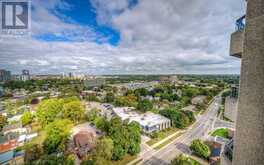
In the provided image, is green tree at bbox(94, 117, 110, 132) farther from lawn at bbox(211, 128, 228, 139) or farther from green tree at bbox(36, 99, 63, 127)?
lawn at bbox(211, 128, 228, 139)

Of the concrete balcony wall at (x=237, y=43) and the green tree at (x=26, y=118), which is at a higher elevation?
the concrete balcony wall at (x=237, y=43)

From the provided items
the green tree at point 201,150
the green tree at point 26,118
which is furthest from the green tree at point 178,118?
the green tree at point 26,118

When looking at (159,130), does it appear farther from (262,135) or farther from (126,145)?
(262,135)

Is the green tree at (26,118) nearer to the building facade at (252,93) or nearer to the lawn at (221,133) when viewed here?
the building facade at (252,93)

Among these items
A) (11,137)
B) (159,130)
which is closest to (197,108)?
(159,130)

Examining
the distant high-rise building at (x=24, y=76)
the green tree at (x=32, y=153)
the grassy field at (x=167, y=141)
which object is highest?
the distant high-rise building at (x=24, y=76)

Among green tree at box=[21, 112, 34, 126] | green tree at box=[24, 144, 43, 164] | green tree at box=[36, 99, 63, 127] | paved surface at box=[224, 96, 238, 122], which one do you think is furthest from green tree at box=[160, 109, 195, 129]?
green tree at box=[21, 112, 34, 126]

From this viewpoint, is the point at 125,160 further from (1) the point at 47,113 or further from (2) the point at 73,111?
(1) the point at 47,113
